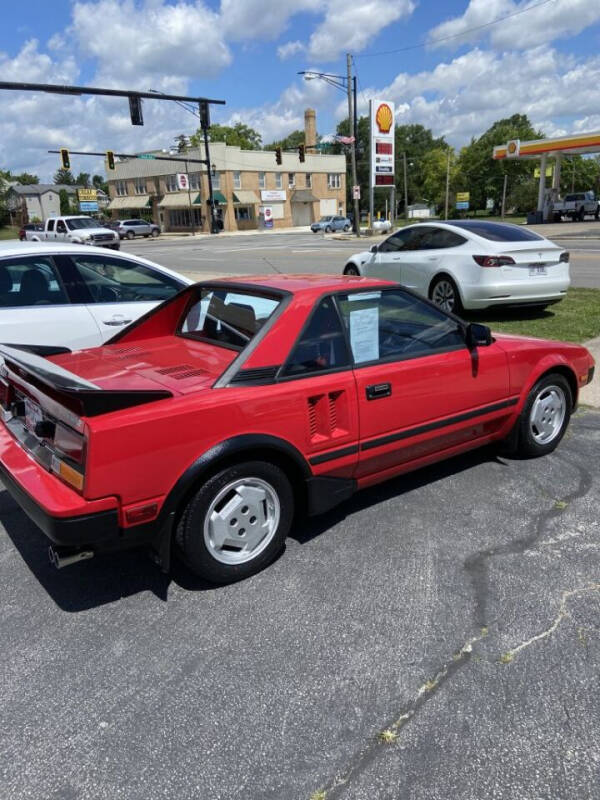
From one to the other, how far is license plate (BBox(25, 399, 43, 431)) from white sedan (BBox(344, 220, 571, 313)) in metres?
6.08

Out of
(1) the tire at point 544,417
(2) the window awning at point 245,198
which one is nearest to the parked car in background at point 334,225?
(2) the window awning at point 245,198

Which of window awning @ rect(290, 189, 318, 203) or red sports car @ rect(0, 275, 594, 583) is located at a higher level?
window awning @ rect(290, 189, 318, 203)

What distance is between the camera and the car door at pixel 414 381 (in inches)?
137

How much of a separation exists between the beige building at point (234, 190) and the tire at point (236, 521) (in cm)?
6053

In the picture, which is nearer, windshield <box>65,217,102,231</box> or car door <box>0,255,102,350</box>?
car door <box>0,255,102,350</box>

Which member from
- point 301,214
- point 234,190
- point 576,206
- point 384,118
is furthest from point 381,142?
point 301,214

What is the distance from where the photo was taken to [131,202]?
7156cm

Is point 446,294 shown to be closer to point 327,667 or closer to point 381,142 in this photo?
point 327,667

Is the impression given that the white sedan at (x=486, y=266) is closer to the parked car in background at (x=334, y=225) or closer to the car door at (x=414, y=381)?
the car door at (x=414, y=381)

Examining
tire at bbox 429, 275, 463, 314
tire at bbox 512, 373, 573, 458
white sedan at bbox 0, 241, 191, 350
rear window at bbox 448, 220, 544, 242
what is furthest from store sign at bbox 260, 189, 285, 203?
tire at bbox 512, 373, 573, 458

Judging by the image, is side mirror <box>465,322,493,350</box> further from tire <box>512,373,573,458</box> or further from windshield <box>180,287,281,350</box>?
windshield <box>180,287,281,350</box>

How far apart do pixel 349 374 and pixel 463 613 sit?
131 centimetres

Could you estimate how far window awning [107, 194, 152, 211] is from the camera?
7050cm

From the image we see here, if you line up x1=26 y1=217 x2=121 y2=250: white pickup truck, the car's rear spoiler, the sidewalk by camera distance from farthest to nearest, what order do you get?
x1=26 y1=217 x2=121 y2=250: white pickup truck → the sidewalk → the car's rear spoiler
